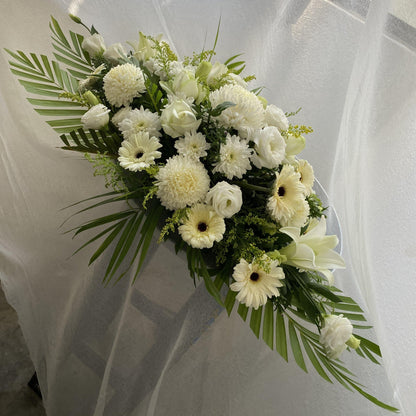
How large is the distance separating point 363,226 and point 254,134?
35 cm

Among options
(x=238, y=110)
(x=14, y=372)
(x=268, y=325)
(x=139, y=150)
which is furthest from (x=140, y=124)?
(x=14, y=372)

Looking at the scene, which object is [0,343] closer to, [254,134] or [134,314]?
[134,314]

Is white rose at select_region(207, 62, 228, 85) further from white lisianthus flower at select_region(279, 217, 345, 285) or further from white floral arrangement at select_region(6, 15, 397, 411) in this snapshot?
white lisianthus flower at select_region(279, 217, 345, 285)

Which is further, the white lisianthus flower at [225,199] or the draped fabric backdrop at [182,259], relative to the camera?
the draped fabric backdrop at [182,259]

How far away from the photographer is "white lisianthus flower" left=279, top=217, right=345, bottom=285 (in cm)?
65

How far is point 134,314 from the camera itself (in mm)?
875

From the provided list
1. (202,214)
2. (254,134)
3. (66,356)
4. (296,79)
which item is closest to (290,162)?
(254,134)

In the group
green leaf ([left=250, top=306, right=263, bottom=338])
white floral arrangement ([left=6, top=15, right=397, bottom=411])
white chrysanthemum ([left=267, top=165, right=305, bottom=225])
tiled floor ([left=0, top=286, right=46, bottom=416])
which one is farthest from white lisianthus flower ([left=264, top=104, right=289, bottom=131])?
tiled floor ([left=0, top=286, right=46, bottom=416])

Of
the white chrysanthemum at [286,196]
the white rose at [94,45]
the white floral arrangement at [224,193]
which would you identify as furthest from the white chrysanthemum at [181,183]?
the white rose at [94,45]

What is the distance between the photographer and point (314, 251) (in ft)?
2.22

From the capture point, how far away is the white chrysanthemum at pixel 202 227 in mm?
609

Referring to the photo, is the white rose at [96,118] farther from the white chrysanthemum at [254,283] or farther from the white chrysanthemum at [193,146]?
the white chrysanthemum at [254,283]

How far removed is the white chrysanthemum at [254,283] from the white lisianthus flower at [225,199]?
77mm

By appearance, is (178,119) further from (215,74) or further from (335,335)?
(335,335)
